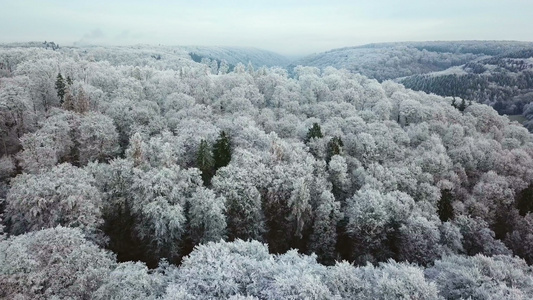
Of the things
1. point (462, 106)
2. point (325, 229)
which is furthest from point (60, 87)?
point (462, 106)

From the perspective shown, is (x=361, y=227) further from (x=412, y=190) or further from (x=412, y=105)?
(x=412, y=105)

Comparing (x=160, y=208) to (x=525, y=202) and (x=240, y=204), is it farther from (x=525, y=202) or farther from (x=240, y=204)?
(x=525, y=202)

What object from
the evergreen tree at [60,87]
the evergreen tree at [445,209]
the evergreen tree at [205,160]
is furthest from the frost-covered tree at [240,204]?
the evergreen tree at [60,87]

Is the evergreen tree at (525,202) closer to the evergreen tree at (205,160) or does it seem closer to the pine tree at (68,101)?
the evergreen tree at (205,160)

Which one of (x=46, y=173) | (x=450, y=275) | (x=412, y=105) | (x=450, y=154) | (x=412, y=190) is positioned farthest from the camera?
(x=412, y=105)

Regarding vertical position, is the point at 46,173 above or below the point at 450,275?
above

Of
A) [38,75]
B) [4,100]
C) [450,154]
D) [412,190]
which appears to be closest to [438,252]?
[412,190]
